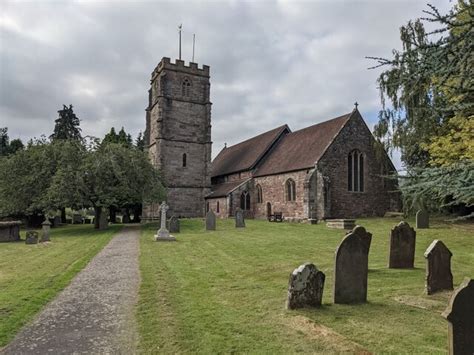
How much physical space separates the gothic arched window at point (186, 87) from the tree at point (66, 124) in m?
22.3

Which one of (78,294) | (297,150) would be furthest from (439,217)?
(78,294)

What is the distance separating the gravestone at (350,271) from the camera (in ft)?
20.7

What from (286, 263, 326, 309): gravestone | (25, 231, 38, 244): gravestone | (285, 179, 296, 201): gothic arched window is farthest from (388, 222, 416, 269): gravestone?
(285, 179, 296, 201): gothic arched window

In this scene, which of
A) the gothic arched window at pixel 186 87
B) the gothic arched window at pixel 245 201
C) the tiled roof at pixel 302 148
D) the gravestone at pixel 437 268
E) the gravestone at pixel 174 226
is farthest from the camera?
the gothic arched window at pixel 186 87

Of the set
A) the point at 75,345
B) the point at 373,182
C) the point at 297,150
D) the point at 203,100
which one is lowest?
the point at 75,345

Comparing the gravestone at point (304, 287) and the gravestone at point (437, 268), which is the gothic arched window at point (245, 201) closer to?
the gravestone at point (437, 268)

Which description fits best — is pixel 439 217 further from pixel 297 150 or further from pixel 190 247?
pixel 190 247

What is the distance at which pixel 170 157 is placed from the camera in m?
36.9

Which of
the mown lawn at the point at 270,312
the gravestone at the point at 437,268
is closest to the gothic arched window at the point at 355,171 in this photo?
the mown lawn at the point at 270,312

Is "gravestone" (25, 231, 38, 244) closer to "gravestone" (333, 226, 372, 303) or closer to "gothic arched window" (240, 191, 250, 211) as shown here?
"gravestone" (333, 226, 372, 303)

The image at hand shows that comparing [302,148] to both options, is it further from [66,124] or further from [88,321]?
[66,124]

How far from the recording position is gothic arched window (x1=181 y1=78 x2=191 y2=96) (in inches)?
1501

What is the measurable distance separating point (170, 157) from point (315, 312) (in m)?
32.3

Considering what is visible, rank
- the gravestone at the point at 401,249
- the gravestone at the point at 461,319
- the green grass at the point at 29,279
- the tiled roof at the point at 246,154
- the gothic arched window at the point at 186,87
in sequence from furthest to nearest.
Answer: the gothic arched window at the point at 186,87
the tiled roof at the point at 246,154
the gravestone at the point at 401,249
the green grass at the point at 29,279
the gravestone at the point at 461,319
